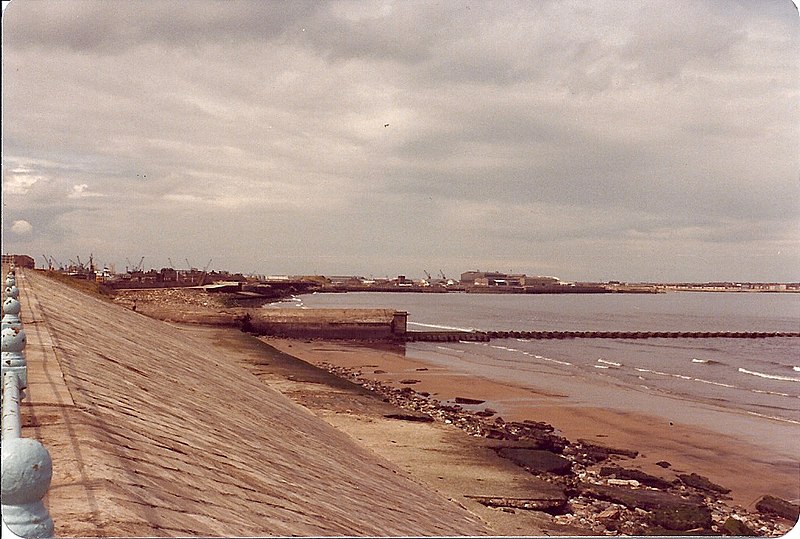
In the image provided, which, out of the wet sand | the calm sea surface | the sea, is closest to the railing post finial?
the wet sand

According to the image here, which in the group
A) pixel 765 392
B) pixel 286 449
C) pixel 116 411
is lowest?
pixel 765 392

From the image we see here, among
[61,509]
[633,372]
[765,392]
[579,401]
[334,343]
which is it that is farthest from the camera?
[334,343]

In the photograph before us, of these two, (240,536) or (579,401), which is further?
(579,401)

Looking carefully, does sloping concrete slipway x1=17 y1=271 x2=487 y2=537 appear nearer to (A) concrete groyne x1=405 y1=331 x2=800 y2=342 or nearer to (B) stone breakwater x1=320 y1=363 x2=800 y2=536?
(B) stone breakwater x1=320 y1=363 x2=800 y2=536

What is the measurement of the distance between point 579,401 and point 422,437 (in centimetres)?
1317

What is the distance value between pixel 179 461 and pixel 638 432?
1912cm

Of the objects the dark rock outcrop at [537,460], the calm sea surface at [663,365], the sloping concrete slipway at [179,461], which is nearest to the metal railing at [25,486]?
the sloping concrete slipway at [179,461]

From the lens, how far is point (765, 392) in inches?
1225

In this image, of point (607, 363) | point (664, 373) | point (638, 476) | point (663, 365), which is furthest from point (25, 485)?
point (663, 365)

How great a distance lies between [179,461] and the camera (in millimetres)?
4035

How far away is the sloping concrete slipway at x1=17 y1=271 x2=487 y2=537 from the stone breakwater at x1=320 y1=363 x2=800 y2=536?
3.58m

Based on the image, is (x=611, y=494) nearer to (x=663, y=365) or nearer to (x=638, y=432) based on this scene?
(x=638, y=432)

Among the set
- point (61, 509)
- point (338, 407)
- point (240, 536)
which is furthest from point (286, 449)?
point (338, 407)

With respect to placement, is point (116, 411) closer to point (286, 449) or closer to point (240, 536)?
point (240, 536)
